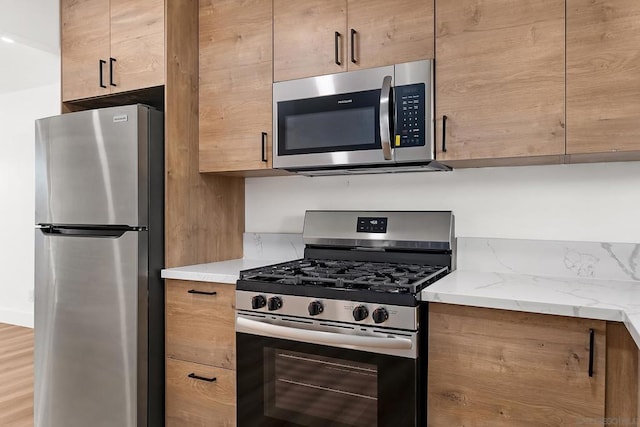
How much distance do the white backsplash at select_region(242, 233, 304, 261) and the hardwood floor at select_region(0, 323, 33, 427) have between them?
1.52 m

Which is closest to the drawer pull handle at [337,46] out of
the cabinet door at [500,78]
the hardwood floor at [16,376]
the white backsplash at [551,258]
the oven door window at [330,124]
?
the oven door window at [330,124]

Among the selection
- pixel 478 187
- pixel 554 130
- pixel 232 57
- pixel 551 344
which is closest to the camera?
pixel 551 344

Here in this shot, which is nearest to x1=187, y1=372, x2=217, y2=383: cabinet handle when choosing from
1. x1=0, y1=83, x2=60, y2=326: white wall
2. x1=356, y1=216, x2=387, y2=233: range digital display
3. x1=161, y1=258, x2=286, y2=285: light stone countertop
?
x1=161, y1=258, x2=286, y2=285: light stone countertop

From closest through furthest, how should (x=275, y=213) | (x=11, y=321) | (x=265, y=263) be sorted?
(x=265, y=263) < (x=275, y=213) < (x=11, y=321)

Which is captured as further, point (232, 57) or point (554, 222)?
point (232, 57)

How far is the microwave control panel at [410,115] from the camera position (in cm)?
184

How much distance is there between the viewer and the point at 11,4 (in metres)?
2.73

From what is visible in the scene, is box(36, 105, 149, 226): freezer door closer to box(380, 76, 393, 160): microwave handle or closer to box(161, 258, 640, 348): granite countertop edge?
box(161, 258, 640, 348): granite countertop edge

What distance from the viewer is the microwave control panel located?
1.84 metres

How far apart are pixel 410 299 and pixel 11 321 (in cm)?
477

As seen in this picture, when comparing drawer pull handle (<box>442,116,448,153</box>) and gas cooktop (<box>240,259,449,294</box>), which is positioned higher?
drawer pull handle (<box>442,116,448,153</box>)

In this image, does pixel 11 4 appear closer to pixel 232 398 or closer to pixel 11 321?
pixel 232 398

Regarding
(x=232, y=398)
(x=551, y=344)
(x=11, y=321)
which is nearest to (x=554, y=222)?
(x=551, y=344)

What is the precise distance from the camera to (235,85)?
2256 millimetres
